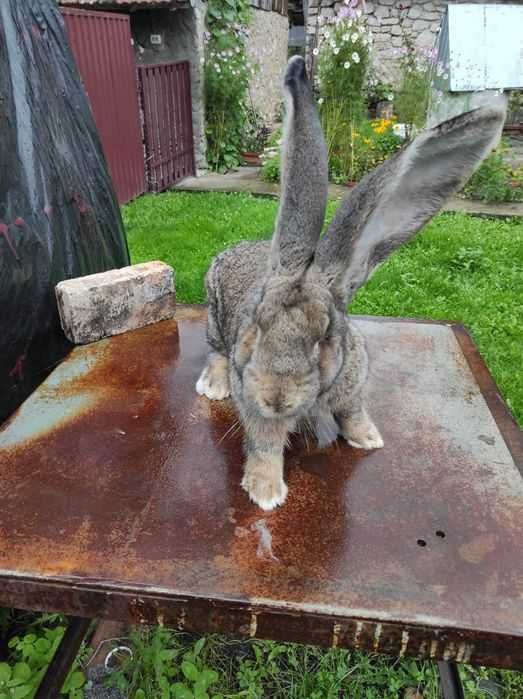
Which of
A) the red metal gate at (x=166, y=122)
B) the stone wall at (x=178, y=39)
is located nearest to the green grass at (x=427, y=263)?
the red metal gate at (x=166, y=122)

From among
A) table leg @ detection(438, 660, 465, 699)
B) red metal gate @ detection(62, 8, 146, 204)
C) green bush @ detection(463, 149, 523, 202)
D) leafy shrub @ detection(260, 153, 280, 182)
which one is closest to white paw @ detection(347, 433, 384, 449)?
table leg @ detection(438, 660, 465, 699)

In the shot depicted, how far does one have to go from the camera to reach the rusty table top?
1.10 metres

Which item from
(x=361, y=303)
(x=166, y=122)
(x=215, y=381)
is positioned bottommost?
(x=361, y=303)

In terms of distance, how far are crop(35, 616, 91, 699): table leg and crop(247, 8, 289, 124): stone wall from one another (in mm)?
8430

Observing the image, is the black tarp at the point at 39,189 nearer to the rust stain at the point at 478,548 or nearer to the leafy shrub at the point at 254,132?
the rust stain at the point at 478,548

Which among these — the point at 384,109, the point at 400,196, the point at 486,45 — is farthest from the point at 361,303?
the point at 384,109

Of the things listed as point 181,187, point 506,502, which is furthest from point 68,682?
point 181,187

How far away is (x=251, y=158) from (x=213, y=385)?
683 cm

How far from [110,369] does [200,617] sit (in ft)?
3.19

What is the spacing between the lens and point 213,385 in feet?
5.86

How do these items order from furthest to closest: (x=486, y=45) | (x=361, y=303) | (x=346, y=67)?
(x=486, y=45), (x=346, y=67), (x=361, y=303)

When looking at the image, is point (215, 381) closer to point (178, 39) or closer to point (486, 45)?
point (178, 39)

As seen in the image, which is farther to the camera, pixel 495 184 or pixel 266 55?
pixel 266 55

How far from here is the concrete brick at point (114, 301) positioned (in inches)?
76.7
